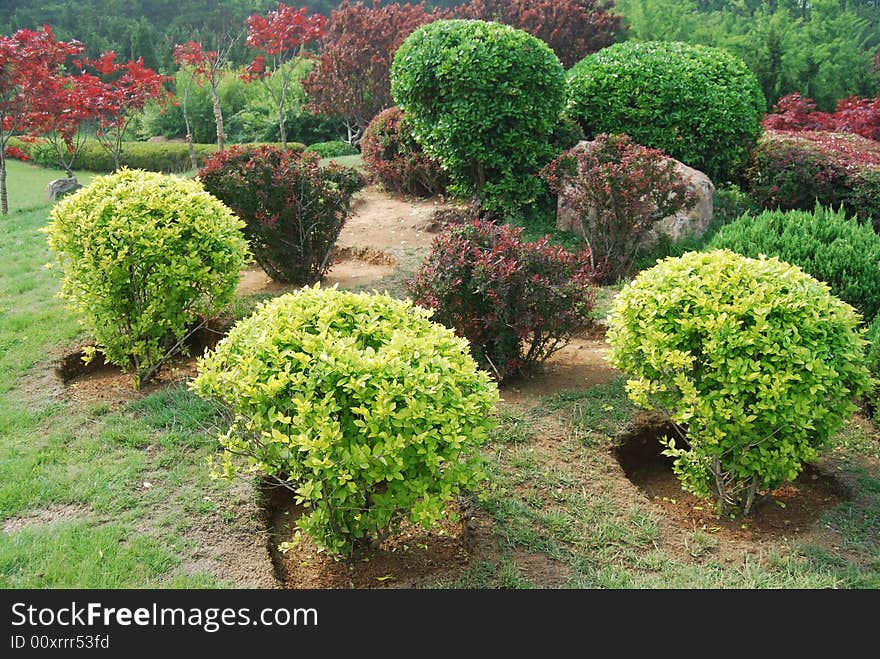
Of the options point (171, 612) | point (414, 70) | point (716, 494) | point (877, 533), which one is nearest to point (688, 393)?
point (716, 494)

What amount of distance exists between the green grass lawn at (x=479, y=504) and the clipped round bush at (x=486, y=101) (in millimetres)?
4652

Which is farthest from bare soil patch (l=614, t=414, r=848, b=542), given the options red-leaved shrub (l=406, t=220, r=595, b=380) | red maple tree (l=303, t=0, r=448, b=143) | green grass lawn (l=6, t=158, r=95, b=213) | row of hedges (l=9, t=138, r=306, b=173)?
red maple tree (l=303, t=0, r=448, b=143)

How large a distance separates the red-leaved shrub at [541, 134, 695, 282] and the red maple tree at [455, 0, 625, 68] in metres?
7.84

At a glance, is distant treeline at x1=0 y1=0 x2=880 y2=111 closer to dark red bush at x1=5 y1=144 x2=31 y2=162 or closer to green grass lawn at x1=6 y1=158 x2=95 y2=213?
dark red bush at x1=5 y1=144 x2=31 y2=162

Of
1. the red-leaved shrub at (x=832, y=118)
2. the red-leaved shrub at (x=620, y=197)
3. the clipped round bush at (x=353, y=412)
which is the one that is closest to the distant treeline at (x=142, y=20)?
the red-leaved shrub at (x=832, y=118)

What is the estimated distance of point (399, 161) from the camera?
35.1ft

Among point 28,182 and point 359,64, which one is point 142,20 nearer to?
point 28,182

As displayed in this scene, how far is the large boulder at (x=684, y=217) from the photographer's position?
812 centimetres

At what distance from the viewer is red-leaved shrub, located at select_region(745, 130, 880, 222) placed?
846cm

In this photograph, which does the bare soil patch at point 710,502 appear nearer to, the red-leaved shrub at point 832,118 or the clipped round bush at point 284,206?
the clipped round bush at point 284,206

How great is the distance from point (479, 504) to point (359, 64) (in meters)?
14.3

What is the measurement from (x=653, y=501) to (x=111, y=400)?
3.40 metres

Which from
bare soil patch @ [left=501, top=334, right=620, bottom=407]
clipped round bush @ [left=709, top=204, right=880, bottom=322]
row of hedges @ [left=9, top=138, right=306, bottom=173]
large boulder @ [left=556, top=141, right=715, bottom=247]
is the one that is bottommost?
row of hedges @ [left=9, top=138, right=306, bottom=173]

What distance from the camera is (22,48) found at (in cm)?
1147
